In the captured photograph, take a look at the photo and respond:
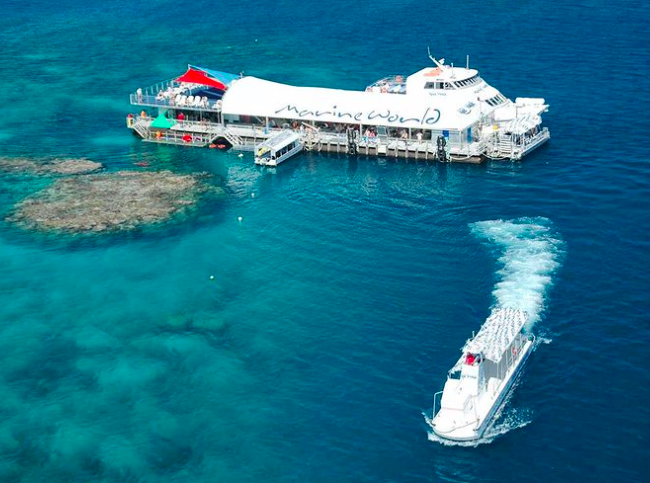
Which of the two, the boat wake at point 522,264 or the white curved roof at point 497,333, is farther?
the boat wake at point 522,264

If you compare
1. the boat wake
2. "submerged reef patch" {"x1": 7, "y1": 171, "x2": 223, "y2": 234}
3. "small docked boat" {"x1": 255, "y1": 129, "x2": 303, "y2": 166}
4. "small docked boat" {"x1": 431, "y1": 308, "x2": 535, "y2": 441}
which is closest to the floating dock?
"small docked boat" {"x1": 255, "y1": 129, "x2": 303, "y2": 166}

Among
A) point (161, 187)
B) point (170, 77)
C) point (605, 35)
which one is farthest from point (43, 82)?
point (605, 35)

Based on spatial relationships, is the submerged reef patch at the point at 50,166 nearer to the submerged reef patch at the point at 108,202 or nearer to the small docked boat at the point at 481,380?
the submerged reef patch at the point at 108,202

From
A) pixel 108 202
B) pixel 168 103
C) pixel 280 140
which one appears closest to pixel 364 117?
pixel 280 140

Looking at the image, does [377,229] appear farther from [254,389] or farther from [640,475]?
[640,475]

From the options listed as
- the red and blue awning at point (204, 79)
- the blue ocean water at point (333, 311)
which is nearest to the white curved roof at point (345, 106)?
the red and blue awning at point (204, 79)

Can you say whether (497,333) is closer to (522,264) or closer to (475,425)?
(475,425)
